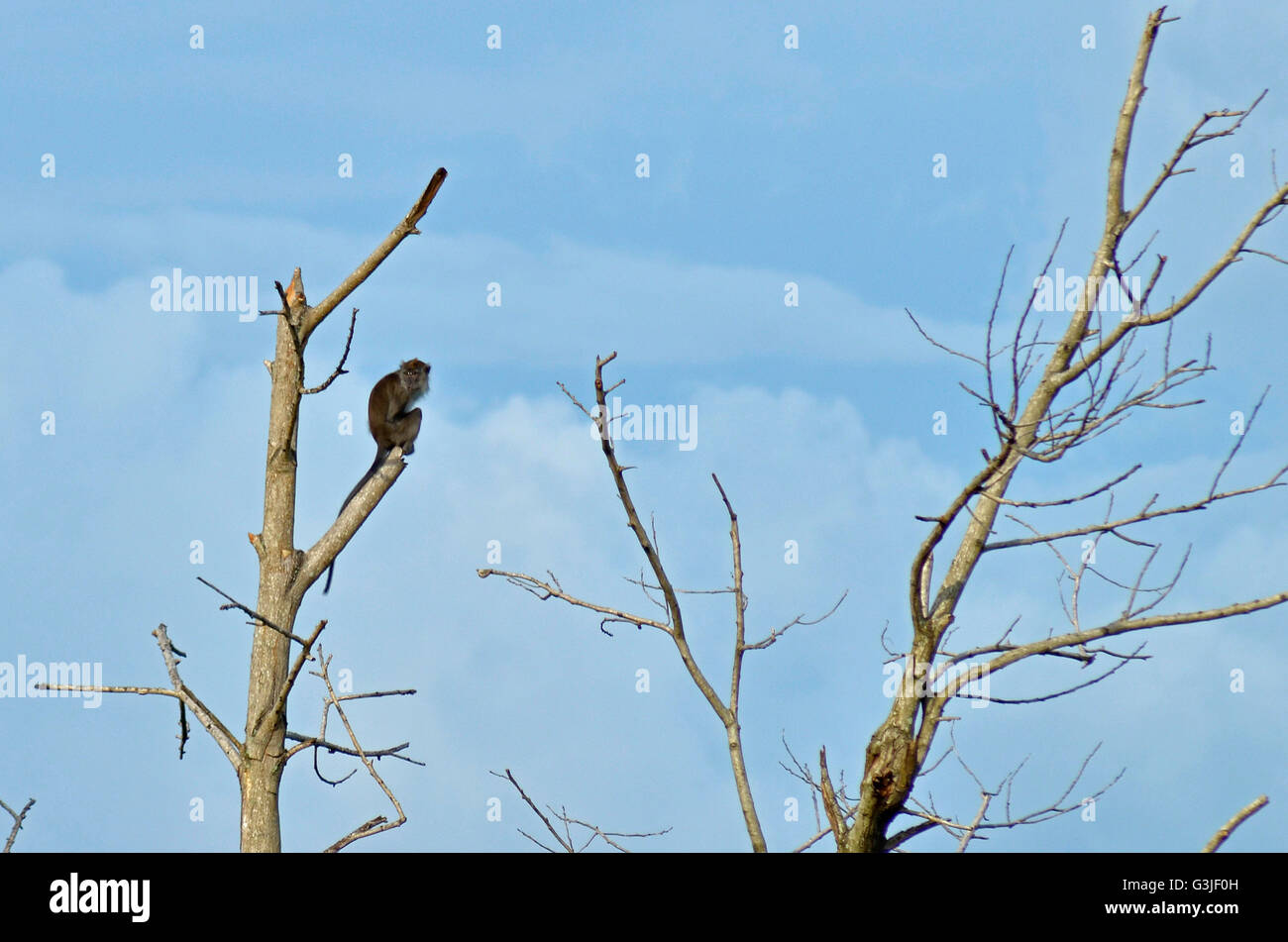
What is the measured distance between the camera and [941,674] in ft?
17.0

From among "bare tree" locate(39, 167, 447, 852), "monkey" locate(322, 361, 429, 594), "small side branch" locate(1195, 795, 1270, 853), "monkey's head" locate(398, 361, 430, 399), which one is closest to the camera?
"small side branch" locate(1195, 795, 1270, 853)

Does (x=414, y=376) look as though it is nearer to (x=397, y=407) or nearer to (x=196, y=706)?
(x=397, y=407)

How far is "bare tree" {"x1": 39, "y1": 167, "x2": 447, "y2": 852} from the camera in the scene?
6656 millimetres

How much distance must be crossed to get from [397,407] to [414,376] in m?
0.65

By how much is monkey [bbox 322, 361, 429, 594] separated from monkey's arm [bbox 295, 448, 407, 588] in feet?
8.77

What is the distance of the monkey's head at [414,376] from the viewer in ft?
40.4

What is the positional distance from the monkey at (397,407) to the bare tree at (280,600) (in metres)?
3.24

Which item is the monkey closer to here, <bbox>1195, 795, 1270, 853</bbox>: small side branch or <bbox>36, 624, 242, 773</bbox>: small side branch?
<bbox>36, 624, 242, 773</bbox>: small side branch

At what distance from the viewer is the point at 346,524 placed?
297 inches

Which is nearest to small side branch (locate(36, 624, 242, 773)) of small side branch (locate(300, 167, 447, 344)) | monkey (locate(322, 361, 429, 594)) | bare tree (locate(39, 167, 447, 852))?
bare tree (locate(39, 167, 447, 852))

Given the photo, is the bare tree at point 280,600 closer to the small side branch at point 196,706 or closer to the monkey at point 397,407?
the small side branch at point 196,706
